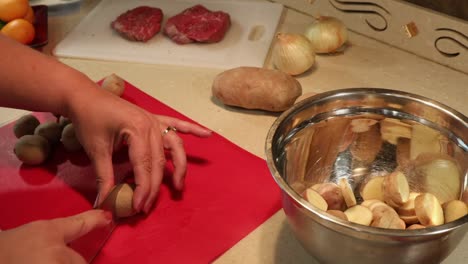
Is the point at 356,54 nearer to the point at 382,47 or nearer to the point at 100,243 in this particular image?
the point at 382,47

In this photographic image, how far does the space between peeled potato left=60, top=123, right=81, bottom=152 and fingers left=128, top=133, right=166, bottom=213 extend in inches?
5.4

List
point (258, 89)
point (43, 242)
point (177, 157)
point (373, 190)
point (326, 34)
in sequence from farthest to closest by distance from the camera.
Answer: point (326, 34) → point (258, 89) → point (177, 157) → point (373, 190) → point (43, 242)

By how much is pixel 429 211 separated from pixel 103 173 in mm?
452

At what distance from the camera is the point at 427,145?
0.69 m

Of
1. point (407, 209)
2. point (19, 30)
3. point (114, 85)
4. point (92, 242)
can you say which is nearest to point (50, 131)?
point (114, 85)

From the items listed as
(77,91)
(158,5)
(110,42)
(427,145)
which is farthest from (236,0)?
(427,145)

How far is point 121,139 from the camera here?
76 cm

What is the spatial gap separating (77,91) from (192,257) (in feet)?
1.03

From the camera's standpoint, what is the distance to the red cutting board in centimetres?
68

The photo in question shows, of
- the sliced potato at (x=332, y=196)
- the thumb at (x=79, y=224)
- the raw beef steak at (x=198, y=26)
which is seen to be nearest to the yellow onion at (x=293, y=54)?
the raw beef steak at (x=198, y=26)

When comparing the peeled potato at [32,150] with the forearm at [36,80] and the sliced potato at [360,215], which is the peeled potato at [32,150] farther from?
the sliced potato at [360,215]

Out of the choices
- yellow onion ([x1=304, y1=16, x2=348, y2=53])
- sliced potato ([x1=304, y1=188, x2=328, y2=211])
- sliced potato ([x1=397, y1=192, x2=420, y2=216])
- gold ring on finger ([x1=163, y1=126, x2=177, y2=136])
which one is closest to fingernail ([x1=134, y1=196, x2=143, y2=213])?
gold ring on finger ([x1=163, y1=126, x2=177, y2=136])

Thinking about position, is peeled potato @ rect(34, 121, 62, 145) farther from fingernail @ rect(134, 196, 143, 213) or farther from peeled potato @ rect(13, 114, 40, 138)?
fingernail @ rect(134, 196, 143, 213)

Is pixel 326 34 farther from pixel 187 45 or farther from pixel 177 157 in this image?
pixel 177 157
